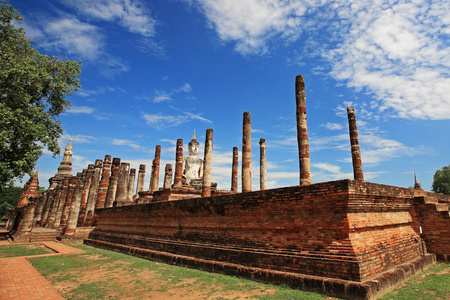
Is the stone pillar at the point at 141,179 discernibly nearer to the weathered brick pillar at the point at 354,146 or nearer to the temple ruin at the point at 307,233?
the temple ruin at the point at 307,233

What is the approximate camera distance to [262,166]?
20.3 meters

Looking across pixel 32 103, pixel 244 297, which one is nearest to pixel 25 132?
pixel 32 103

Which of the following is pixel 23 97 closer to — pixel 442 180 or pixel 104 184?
pixel 104 184

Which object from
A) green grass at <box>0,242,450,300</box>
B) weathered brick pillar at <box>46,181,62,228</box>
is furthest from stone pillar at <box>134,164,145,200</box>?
green grass at <box>0,242,450,300</box>

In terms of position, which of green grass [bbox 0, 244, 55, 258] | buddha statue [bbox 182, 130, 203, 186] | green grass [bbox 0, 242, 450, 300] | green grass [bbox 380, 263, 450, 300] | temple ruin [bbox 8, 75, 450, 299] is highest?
buddha statue [bbox 182, 130, 203, 186]

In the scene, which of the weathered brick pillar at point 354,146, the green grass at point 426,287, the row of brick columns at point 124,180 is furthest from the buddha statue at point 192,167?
the green grass at point 426,287

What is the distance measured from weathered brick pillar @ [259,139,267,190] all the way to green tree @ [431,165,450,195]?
4121cm

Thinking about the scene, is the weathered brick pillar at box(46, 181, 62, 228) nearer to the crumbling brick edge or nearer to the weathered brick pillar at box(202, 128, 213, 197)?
the weathered brick pillar at box(202, 128, 213, 197)

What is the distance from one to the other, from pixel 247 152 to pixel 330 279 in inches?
410

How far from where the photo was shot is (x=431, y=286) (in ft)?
17.9

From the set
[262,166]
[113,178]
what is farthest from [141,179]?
[262,166]

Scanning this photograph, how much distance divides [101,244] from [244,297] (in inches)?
484

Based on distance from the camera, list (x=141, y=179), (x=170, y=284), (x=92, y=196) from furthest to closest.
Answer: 1. (x=141, y=179)
2. (x=92, y=196)
3. (x=170, y=284)

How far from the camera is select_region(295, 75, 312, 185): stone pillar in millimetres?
11312
